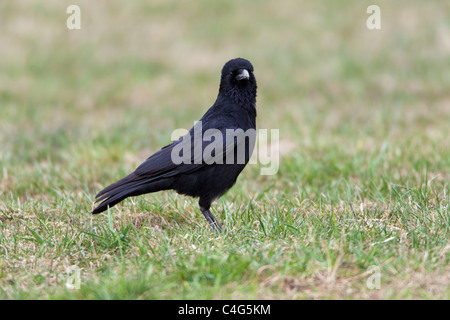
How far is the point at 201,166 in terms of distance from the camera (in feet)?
14.5

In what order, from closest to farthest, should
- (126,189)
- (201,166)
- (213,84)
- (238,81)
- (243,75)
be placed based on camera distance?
(126,189), (201,166), (243,75), (238,81), (213,84)

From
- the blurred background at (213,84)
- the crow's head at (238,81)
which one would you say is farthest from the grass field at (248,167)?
the crow's head at (238,81)

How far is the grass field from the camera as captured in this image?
132 inches

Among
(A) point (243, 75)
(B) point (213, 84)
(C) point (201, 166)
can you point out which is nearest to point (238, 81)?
(A) point (243, 75)

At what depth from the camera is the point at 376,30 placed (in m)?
12.9

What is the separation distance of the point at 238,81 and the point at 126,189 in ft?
4.07

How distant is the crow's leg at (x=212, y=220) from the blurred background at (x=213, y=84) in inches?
45.2

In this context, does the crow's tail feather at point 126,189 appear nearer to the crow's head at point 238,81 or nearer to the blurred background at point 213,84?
the crow's head at point 238,81

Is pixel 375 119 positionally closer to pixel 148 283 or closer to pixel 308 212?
pixel 308 212

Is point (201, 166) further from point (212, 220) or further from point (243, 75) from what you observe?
point (243, 75)

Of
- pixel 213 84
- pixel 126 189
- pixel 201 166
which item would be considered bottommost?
pixel 126 189

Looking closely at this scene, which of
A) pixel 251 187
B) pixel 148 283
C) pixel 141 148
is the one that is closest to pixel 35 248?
pixel 148 283

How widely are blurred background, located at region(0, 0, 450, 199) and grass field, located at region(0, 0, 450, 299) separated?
4cm

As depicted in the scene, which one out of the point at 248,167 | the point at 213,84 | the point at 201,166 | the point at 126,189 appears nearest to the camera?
the point at 126,189
